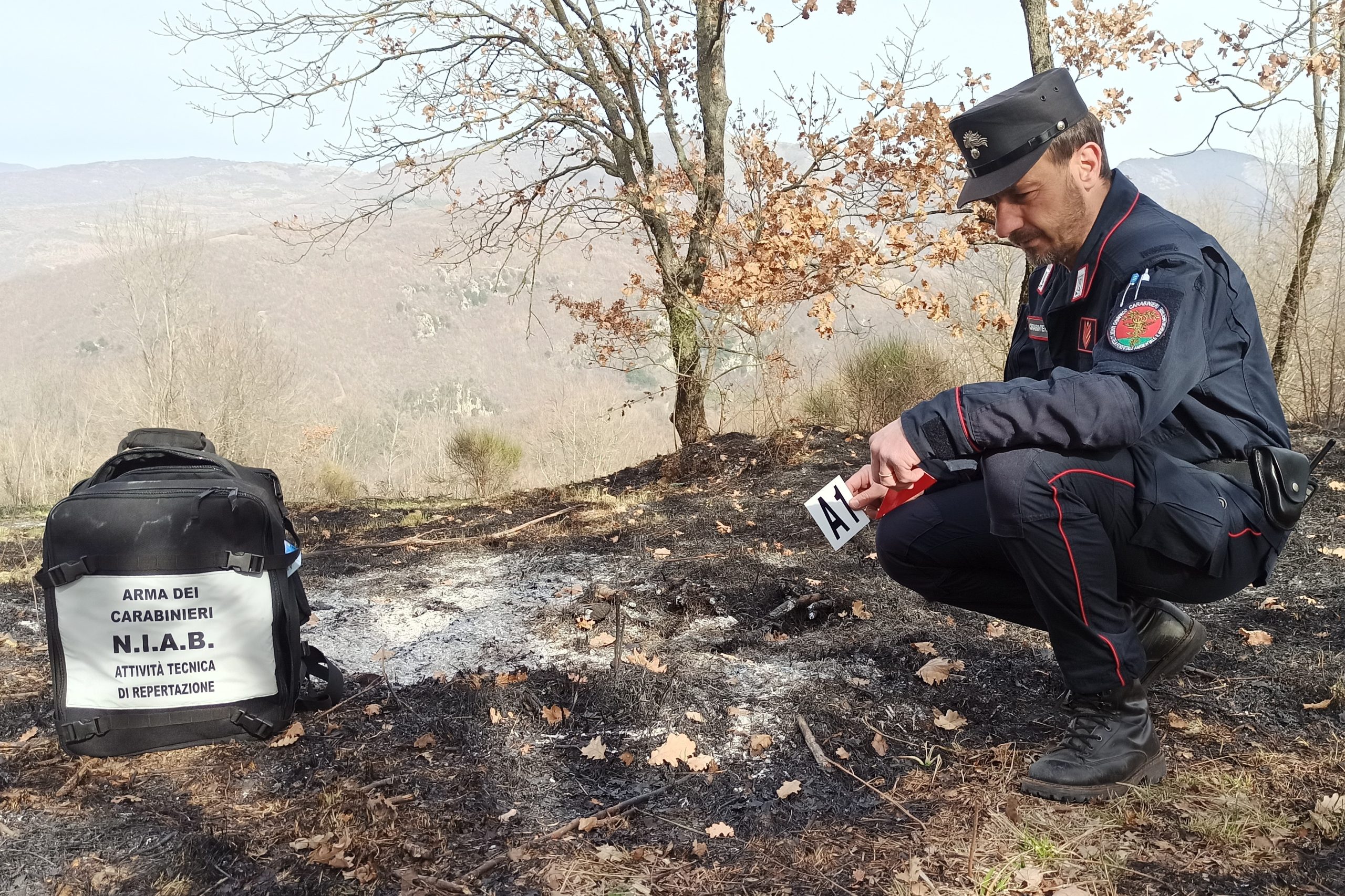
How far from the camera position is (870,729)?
8.04ft

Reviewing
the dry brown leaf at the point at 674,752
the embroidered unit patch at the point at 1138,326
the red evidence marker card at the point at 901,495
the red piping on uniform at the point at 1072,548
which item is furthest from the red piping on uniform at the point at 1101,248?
the dry brown leaf at the point at 674,752

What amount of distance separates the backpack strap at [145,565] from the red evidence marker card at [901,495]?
177 centimetres

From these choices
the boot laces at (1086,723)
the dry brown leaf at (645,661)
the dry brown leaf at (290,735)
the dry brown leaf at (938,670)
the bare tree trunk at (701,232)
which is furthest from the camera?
the bare tree trunk at (701,232)

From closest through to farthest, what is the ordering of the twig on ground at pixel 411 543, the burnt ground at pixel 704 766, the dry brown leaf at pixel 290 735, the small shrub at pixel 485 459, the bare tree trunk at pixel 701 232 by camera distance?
the burnt ground at pixel 704 766 → the dry brown leaf at pixel 290 735 → the twig on ground at pixel 411 543 → the bare tree trunk at pixel 701 232 → the small shrub at pixel 485 459

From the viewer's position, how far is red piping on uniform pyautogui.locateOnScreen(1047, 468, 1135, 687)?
1949 mm

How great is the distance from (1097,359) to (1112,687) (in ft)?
2.59

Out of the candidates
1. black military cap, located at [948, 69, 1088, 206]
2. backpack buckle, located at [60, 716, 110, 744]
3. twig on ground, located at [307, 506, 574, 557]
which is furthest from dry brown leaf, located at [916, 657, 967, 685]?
twig on ground, located at [307, 506, 574, 557]

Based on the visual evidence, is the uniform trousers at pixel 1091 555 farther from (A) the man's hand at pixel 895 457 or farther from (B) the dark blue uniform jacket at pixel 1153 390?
(A) the man's hand at pixel 895 457

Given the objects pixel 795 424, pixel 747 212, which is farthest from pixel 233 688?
pixel 747 212

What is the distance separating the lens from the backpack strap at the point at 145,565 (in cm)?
229

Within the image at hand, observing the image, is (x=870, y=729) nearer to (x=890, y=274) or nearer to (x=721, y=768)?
(x=721, y=768)

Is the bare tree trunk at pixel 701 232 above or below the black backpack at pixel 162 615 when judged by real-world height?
above

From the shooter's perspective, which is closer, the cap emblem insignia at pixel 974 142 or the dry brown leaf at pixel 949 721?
the cap emblem insignia at pixel 974 142

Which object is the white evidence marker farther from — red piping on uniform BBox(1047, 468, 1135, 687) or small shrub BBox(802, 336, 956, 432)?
small shrub BBox(802, 336, 956, 432)
